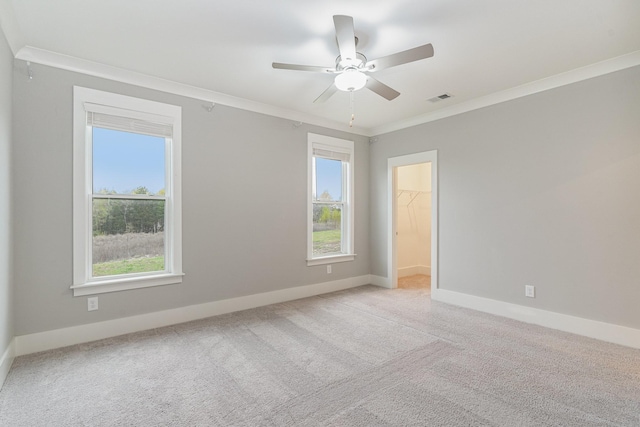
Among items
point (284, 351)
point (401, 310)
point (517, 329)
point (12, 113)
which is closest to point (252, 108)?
point (12, 113)

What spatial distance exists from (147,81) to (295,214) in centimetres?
237

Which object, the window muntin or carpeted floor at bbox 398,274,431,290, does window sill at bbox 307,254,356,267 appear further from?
the window muntin

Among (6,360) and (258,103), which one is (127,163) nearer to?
(258,103)

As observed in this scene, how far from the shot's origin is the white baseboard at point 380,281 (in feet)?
16.8

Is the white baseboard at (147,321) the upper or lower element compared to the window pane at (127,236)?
lower

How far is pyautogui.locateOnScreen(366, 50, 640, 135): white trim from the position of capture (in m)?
2.89

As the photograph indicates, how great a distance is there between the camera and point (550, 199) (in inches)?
132

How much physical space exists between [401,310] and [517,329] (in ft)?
4.12

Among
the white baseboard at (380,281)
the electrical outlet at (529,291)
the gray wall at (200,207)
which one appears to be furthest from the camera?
the white baseboard at (380,281)

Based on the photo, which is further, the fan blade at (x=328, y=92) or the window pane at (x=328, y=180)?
the window pane at (x=328, y=180)

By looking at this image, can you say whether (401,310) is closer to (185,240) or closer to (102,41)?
(185,240)

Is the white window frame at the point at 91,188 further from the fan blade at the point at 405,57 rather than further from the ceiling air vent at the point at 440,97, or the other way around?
the ceiling air vent at the point at 440,97

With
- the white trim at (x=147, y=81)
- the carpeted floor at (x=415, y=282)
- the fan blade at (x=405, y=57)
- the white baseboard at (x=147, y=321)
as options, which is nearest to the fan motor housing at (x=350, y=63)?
the fan blade at (x=405, y=57)

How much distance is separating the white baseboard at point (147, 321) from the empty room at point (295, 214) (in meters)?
0.02
